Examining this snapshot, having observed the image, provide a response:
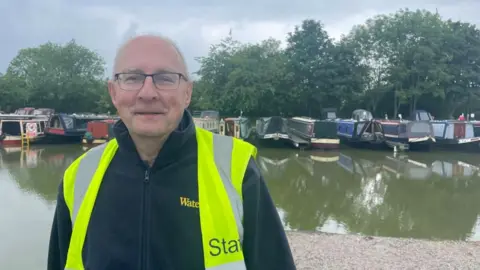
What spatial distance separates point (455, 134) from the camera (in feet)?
72.4

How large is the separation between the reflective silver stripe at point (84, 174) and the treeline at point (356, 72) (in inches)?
1002

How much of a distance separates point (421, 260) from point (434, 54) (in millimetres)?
27320

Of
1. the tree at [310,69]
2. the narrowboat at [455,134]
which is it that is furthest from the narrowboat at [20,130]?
the narrowboat at [455,134]

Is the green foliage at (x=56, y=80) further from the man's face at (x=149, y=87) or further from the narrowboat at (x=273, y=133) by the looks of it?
the man's face at (x=149, y=87)

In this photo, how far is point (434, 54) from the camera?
29688 mm

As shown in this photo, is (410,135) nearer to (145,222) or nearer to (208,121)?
(208,121)

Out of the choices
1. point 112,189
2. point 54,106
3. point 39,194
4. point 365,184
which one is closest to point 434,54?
point 365,184

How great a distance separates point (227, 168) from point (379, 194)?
10.3 m

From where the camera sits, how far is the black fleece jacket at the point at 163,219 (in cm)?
138

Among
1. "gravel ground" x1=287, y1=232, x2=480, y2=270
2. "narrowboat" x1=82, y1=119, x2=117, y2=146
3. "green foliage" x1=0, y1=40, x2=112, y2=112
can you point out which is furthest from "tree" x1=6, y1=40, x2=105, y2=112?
"gravel ground" x1=287, y1=232, x2=480, y2=270

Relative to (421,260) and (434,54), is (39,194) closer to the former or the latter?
(421,260)

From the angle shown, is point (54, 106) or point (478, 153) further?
point (54, 106)

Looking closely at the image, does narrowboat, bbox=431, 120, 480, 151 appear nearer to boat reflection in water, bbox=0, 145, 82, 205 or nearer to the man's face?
boat reflection in water, bbox=0, 145, 82, 205

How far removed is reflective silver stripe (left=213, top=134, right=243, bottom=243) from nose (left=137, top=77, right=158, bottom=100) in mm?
277
